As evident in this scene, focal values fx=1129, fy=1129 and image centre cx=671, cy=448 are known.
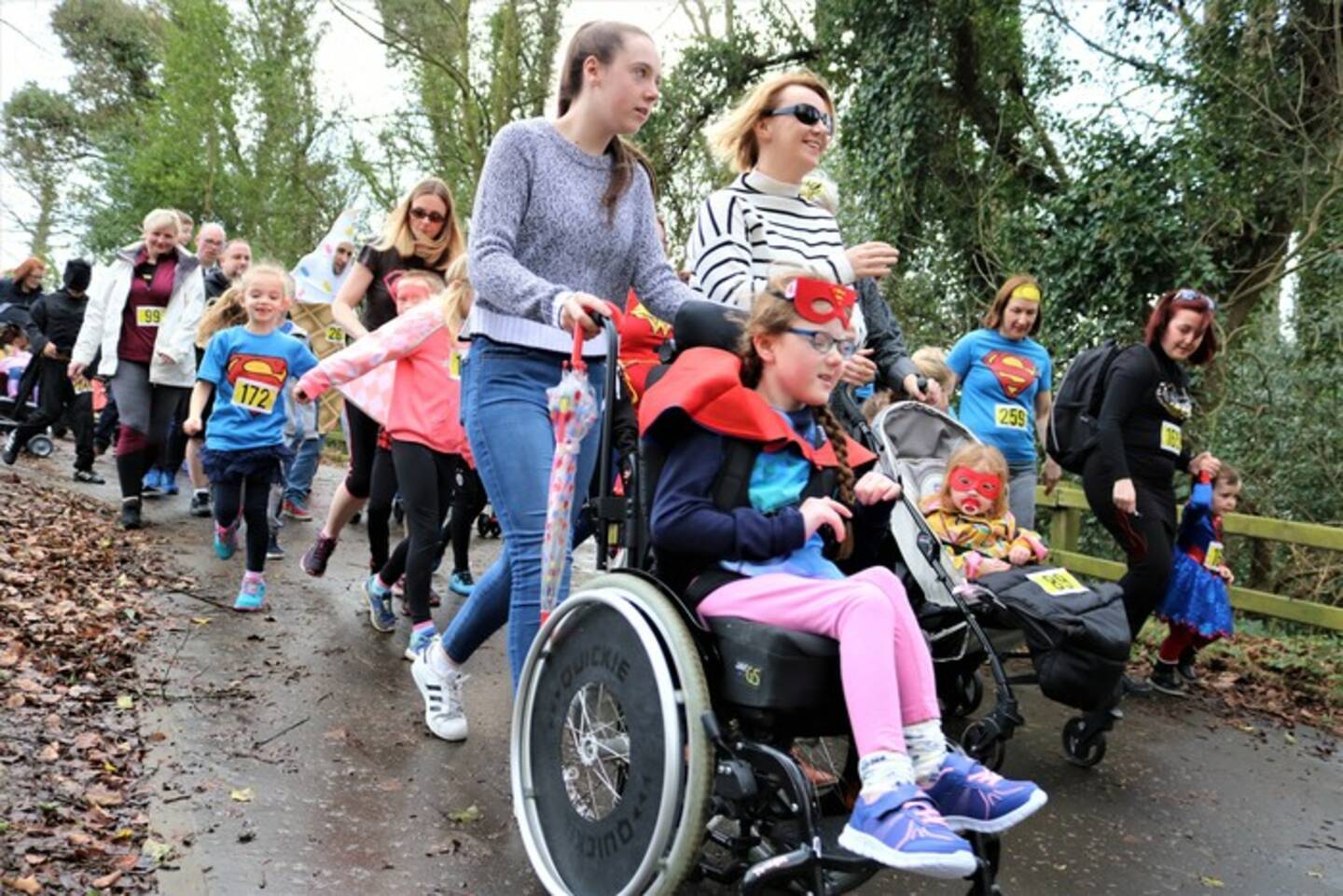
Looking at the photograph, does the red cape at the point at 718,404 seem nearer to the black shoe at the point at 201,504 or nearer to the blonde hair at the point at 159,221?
the blonde hair at the point at 159,221

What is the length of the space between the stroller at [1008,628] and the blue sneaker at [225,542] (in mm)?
4111

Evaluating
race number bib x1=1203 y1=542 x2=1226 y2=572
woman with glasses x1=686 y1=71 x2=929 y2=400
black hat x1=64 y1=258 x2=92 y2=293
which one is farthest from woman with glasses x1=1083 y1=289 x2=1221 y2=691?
black hat x1=64 y1=258 x2=92 y2=293

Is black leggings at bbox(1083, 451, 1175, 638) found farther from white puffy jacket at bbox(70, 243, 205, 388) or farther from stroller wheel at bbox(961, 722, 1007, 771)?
white puffy jacket at bbox(70, 243, 205, 388)

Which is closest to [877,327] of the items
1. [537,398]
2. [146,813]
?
[537,398]

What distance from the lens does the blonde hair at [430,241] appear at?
234 inches

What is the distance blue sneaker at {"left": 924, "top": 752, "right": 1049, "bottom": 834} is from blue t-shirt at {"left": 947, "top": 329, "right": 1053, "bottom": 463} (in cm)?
388

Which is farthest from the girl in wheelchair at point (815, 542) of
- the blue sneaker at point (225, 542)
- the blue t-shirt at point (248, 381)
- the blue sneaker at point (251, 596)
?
the blue sneaker at point (225, 542)

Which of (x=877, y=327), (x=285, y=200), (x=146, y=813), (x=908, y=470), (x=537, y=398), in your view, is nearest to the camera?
(x=146, y=813)

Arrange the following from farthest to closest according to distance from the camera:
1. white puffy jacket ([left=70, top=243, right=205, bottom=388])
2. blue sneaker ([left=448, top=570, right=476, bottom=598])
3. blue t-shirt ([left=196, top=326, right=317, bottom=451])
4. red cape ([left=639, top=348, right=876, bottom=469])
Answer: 1. white puffy jacket ([left=70, top=243, right=205, bottom=388])
2. blue sneaker ([left=448, top=570, right=476, bottom=598])
3. blue t-shirt ([left=196, top=326, right=317, bottom=451])
4. red cape ([left=639, top=348, right=876, bottom=469])

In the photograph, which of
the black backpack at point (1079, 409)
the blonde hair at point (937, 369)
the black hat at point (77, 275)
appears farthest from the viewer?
the black hat at point (77, 275)

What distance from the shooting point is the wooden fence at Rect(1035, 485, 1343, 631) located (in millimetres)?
7016

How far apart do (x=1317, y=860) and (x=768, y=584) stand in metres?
2.73

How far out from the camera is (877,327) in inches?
184

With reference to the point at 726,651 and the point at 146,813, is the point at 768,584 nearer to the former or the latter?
the point at 726,651
